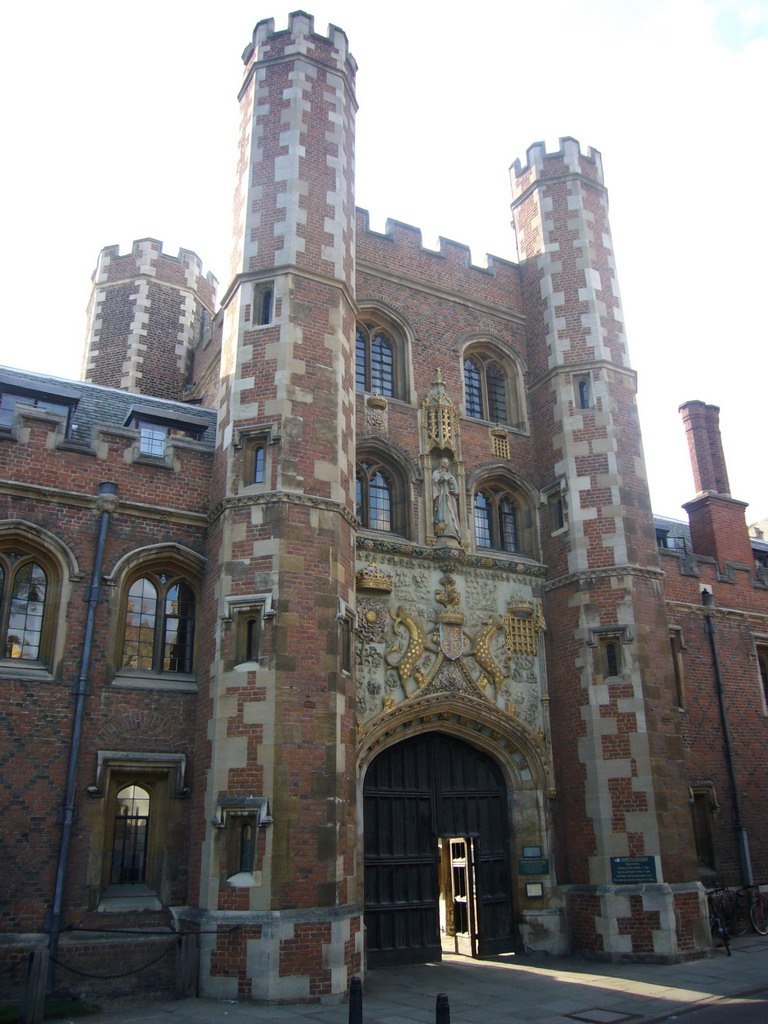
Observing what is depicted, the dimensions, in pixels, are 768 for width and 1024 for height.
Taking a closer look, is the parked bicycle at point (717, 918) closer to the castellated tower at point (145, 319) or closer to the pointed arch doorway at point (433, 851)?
the pointed arch doorway at point (433, 851)

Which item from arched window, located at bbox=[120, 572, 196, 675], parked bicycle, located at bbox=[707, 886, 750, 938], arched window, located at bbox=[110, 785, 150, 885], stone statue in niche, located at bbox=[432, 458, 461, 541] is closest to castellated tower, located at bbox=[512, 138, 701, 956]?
stone statue in niche, located at bbox=[432, 458, 461, 541]

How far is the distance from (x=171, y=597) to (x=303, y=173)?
29.4 feet

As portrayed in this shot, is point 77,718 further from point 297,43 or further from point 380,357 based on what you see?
point 297,43

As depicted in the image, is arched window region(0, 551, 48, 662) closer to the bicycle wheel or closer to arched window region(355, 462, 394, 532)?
arched window region(355, 462, 394, 532)

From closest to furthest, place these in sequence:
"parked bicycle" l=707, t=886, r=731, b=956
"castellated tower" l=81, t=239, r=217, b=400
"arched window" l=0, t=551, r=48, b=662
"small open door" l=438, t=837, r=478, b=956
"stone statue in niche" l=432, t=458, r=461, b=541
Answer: "arched window" l=0, t=551, r=48, b=662
"parked bicycle" l=707, t=886, r=731, b=956
"small open door" l=438, t=837, r=478, b=956
"stone statue in niche" l=432, t=458, r=461, b=541
"castellated tower" l=81, t=239, r=217, b=400

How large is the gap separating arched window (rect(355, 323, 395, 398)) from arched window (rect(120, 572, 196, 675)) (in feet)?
21.0

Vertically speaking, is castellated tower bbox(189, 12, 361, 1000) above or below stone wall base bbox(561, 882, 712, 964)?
above

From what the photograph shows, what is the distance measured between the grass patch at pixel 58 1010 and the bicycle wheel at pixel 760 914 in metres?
14.3

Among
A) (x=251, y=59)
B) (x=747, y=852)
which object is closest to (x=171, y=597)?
(x=251, y=59)

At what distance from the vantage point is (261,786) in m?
13.3

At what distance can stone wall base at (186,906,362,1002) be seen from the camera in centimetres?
1244

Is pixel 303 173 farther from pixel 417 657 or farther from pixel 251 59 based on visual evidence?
pixel 417 657

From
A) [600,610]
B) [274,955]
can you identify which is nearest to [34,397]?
[274,955]

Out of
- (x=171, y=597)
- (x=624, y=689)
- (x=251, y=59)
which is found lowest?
(x=624, y=689)
